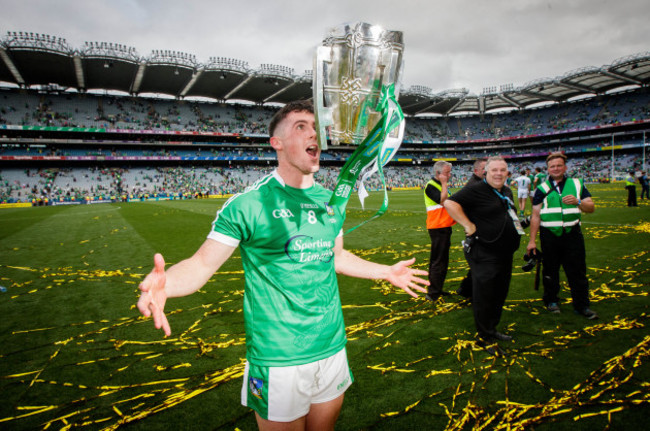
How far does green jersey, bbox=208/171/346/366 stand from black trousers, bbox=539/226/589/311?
424 cm

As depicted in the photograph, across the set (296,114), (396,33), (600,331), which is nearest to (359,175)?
(296,114)

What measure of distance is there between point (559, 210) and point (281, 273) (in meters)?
4.86

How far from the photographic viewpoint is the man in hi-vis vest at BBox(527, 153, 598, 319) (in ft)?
15.8

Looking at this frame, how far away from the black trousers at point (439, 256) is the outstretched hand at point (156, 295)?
4.80 m

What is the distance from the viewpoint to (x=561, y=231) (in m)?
4.91

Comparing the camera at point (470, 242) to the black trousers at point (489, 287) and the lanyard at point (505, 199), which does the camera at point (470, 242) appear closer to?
the black trousers at point (489, 287)

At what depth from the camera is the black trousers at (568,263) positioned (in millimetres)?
4797

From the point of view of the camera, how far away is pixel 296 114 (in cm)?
179

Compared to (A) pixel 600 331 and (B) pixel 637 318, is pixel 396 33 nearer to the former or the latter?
(A) pixel 600 331

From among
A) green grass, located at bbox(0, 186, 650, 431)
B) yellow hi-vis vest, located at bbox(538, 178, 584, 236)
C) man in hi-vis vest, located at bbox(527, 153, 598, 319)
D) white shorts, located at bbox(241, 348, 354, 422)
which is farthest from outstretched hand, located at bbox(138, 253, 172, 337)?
yellow hi-vis vest, located at bbox(538, 178, 584, 236)

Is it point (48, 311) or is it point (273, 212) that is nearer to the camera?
point (273, 212)

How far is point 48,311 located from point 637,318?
945 centimetres

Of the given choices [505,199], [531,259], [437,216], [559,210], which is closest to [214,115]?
[437,216]

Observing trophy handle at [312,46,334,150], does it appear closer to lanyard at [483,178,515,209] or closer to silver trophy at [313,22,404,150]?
silver trophy at [313,22,404,150]
